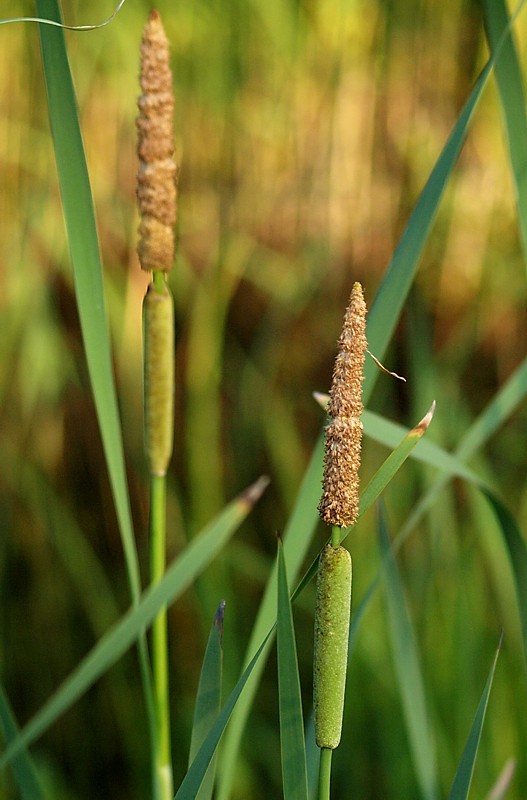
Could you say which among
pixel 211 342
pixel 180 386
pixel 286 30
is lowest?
pixel 180 386

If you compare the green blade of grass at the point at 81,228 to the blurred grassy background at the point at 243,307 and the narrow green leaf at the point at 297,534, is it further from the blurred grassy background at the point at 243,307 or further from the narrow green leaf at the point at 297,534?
the blurred grassy background at the point at 243,307

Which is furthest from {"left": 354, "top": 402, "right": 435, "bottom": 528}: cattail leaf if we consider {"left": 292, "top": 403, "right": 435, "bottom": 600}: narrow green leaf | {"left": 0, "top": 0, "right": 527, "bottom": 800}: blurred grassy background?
{"left": 0, "top": 0, "right": 527, "bottom": 800}: blurred grassy background

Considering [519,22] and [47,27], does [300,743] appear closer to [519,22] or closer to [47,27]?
[47,27]

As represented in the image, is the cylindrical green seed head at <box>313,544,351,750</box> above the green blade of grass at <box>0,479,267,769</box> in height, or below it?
above

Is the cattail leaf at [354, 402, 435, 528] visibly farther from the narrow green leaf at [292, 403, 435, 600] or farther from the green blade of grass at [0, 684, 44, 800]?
the green blade of grass at [0, 684, 44, 800]

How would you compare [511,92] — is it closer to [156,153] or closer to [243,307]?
[156,153]

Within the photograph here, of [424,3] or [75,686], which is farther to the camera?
[424,3]

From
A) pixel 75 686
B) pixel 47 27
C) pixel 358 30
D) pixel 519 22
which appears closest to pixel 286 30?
pixel 358 30

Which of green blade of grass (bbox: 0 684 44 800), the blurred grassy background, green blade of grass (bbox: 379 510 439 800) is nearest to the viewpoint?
green blade of grass (bbox: 0 684 44 800)
